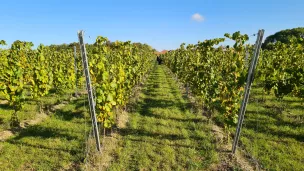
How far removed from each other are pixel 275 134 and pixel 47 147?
775 cm

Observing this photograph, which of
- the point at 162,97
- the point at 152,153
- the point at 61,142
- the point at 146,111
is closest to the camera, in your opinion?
the point at 152,153

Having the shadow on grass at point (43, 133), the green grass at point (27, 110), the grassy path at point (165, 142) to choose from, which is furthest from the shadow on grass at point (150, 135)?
the green grass at point (27, 110)

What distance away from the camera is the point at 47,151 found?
23.0 ft

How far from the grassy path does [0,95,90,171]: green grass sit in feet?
4.23

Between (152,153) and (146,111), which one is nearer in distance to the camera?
(152,153)

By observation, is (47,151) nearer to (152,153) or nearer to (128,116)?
(152,153)

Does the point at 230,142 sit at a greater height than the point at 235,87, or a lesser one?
lesser

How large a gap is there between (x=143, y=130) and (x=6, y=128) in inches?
197

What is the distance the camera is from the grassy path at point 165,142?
6391mm

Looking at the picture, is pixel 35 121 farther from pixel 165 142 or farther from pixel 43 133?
pixel 165 142

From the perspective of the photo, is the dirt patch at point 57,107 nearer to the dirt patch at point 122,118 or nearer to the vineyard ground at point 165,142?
the dirt patch at point 122,118

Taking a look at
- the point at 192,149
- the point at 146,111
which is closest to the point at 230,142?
the point at 192,149

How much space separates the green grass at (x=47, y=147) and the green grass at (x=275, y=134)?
17.3 feet

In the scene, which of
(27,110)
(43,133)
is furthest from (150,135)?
(27,110)
